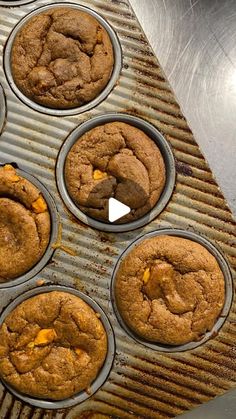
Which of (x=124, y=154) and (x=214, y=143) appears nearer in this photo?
(x=124, y=154)

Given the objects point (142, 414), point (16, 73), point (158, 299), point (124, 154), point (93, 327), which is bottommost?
point (142, 414)

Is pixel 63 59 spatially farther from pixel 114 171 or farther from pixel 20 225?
pixel 20 225

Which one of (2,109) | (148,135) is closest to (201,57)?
(148,135)

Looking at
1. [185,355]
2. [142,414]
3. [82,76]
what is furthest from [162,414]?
[82,76]

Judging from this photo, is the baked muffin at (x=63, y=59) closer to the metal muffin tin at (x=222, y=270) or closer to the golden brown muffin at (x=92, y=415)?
the metal muffin tin at (x=222, y=270)

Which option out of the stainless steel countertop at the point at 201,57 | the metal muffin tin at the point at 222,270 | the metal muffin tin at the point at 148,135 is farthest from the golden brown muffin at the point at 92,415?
the stainless steel countertop at the point at 201,57

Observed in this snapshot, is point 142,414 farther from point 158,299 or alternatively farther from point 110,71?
point 110,71

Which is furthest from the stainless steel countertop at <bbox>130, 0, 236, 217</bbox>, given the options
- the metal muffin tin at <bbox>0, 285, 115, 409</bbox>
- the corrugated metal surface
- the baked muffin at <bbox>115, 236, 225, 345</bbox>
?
the metal muffin tin at <bbox>0, 285, 115, 409</bbox>

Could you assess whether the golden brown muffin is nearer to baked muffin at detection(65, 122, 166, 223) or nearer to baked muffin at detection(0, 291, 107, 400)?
baked muffin at detection(0, 291, 107, 400)
